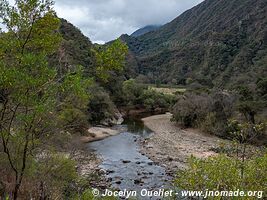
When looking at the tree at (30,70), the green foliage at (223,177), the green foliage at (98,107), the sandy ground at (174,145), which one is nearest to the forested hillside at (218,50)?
the sandy ground at (174,145)

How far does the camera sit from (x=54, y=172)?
13727 mm

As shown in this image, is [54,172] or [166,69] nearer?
[54,172]

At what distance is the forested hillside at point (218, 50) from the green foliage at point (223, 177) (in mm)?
56416

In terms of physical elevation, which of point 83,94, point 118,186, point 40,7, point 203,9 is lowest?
point 118,186

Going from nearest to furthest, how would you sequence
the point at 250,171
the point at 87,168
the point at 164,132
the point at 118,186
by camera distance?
the point at 250,171 < the point at 118,186 < the point at 87,168 < the point at 164,132

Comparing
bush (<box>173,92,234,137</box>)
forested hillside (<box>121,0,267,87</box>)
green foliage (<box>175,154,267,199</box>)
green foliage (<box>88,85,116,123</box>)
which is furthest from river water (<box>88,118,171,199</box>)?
forested hillside (<box>121,0,267,87</box>)

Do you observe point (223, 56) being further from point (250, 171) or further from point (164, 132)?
point (250, 171)

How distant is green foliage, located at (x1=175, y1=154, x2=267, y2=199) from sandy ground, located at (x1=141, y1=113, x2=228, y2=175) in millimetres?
16885

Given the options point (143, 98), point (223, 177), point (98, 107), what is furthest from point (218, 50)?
point (223, 177)

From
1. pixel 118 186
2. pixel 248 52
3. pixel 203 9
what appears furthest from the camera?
pixel 203 9

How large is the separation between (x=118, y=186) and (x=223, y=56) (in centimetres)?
7856

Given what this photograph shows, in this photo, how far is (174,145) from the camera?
33156 millimetres

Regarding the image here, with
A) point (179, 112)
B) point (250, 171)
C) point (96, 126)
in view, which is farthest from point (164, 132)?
point (250, 171)

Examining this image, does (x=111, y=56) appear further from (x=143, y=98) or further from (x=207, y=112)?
(x=143, y=98)
